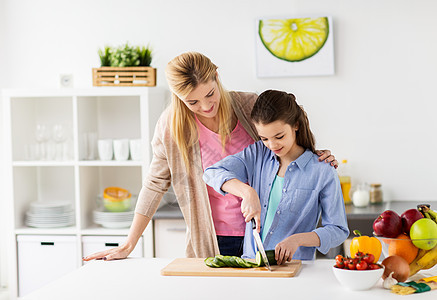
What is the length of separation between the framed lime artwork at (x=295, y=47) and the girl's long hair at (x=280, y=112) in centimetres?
173

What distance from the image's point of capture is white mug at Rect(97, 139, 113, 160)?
12.0ft

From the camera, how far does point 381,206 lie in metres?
3.54

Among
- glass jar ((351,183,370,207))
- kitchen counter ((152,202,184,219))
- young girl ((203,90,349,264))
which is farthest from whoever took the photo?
glass jar ((351,183,370,207))

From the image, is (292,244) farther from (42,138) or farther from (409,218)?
(42,138)

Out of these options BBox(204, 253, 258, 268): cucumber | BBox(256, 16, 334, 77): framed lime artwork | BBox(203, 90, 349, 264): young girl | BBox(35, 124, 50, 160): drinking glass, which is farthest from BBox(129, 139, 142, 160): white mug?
BBox(204, 253, 258, 268): cucumber

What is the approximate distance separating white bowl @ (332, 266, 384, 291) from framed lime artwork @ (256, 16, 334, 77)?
2258 mm

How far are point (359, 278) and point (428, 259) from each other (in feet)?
0.74

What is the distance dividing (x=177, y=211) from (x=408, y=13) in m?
1.85

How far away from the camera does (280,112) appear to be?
1965 mm

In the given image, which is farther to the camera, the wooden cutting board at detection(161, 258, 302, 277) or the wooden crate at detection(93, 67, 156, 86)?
the wooden crate at detection(93, 67, 156, 86)

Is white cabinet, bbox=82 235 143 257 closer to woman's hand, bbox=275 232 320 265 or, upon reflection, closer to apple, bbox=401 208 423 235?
woman's hand, bbox=275 232 320 265

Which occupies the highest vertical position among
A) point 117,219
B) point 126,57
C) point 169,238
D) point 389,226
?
point 126,57

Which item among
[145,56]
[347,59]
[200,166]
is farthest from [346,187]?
[200,166]

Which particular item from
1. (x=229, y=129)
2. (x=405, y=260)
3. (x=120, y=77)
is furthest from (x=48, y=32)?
(x=405, y=260)
